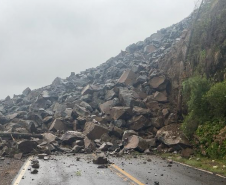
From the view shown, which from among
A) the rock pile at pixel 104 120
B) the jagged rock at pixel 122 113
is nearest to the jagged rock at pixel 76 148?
the rock pile at pixel 104 120

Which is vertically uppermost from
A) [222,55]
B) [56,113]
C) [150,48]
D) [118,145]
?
[150,48]

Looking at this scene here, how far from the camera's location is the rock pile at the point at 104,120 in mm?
21109

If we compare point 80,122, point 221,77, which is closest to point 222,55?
point 221,77

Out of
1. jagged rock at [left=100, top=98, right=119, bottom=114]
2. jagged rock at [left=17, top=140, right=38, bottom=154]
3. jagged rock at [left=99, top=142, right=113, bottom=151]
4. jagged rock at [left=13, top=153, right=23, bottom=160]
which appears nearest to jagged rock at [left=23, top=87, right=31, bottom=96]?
jagged rock at [left=100, top=98, right=119, bottom=114]

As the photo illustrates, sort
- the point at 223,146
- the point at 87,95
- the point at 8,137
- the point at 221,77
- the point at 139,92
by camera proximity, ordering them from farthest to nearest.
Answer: the point at 87,95
the point at 139,92
the point at 8,137
the point at 221,77
the point at 223,146

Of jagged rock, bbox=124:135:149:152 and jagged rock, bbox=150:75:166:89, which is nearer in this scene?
jagged rock, bbox=124:135:149:152

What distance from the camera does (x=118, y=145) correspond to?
21812 mm

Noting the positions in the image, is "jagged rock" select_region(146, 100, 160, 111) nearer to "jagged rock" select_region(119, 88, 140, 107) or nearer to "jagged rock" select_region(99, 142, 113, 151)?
"jagged rock" select_region(119, 88, 140, 107)

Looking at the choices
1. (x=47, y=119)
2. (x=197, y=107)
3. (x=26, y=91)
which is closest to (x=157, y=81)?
(x=47, y=119)

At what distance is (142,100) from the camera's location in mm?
31219

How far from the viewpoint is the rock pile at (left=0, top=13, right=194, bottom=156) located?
2111cm

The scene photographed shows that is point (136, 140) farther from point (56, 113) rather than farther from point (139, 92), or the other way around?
point (56, 113)

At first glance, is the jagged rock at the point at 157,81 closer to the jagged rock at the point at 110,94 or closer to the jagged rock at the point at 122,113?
the jagged rock at the point at 110,94

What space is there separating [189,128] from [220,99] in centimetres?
355
